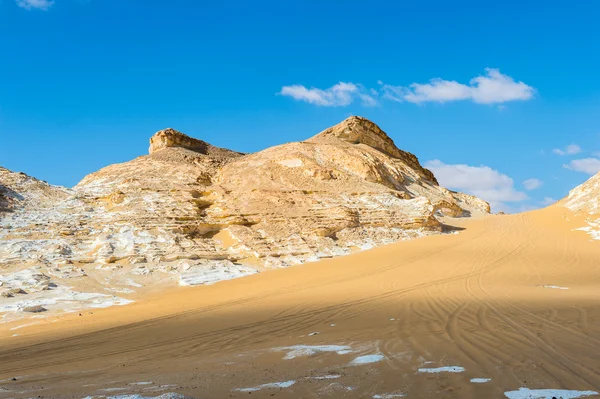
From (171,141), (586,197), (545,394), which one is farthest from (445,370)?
(171,141)

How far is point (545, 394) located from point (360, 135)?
1490 inches

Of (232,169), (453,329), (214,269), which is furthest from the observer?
(232,169)

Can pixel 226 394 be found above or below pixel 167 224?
below

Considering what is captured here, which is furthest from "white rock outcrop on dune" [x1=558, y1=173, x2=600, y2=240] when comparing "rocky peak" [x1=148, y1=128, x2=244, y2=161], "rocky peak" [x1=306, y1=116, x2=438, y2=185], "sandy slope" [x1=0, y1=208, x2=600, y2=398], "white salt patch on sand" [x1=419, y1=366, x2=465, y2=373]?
"rocky peak" [x1=148, y1=128, x2=244, y2=161]

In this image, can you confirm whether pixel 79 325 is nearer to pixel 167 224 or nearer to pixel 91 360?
pixel 91 360

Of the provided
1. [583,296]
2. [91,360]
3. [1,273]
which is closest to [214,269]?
[1,273]

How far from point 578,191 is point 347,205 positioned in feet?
61.3

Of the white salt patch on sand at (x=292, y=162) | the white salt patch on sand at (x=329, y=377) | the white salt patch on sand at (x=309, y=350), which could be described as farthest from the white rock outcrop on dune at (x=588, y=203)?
the white salt patch on sand at (x=329, y=377)

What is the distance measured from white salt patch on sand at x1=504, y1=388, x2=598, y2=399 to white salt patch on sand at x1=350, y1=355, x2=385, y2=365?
1.83 m

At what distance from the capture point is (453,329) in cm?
754

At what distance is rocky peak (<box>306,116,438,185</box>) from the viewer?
39.8m

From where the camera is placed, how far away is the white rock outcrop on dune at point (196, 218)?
1781cm

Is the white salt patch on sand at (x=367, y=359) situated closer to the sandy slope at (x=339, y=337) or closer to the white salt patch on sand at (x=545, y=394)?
the sandy slope at (x=339, y=337)

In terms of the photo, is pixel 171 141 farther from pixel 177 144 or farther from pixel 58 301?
pixel 58 301
